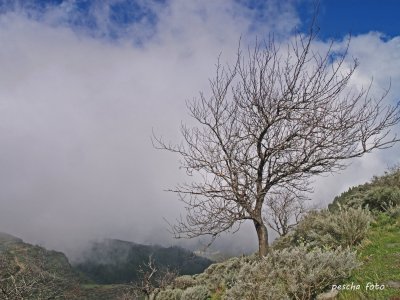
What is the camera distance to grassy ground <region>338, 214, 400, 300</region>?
22.0ft

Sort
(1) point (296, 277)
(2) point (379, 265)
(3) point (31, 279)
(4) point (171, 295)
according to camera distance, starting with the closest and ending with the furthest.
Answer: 1. (1) point (296, 277)
2. (2) point (379, 265)
3. (4) point (171, 295)
4. (3) point (31, 279)

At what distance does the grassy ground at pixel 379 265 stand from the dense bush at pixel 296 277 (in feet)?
1.08

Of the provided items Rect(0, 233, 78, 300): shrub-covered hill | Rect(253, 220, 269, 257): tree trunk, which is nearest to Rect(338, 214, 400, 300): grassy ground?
Rect(253, 220, 269, 257): tree trunk

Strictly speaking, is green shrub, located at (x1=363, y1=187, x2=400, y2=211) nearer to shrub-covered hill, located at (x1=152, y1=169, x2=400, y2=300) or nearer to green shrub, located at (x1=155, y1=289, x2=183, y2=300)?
shrub-covered hill, located at (x1=152, y1=169, x2=400, y2=300)

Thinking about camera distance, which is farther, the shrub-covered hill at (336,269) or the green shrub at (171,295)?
the green shrub at (171,295)

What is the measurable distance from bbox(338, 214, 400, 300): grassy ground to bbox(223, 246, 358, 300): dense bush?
0.33m

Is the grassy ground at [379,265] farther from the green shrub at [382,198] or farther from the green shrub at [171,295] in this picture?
the green shrub at [171,295]

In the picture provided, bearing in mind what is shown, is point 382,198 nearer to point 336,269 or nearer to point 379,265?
point 379,265

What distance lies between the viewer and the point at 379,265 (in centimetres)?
816

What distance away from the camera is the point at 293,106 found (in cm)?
992

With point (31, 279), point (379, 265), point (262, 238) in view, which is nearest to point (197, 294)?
point (262, 238)

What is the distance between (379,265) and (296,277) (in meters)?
1.87

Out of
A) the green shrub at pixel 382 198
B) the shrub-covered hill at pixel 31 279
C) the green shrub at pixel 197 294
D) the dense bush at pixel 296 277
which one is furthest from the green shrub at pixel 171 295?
the green shrub at pixel 382 198

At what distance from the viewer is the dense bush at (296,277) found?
24.0 ft
